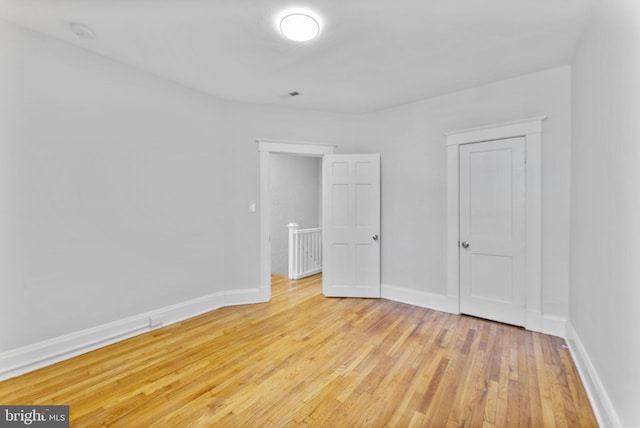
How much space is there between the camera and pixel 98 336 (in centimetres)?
249

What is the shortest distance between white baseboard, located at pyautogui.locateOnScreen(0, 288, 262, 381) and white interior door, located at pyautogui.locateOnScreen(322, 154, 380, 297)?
147 cm

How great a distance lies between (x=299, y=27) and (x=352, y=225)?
8.22ft

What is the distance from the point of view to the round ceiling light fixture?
1990mm

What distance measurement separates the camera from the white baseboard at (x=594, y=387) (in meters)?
1.50

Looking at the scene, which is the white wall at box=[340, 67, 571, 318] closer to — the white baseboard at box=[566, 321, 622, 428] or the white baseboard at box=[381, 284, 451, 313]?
the white baseboard at box=[381, 284, 451, 313]

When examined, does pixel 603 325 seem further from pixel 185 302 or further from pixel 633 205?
pixel 185 302

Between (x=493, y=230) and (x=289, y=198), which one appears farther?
(x=289, y=198)

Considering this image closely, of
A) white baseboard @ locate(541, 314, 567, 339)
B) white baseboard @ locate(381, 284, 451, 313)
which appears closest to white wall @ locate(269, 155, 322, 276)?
white baseboard @ locate(381, 284, 451, 313)

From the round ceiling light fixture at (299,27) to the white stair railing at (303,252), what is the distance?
332cm

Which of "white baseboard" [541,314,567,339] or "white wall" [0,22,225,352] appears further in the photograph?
"white baseboard" [541,314,567,339]

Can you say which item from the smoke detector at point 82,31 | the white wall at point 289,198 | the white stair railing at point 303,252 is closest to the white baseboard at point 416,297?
the white stair railing at point 303,252

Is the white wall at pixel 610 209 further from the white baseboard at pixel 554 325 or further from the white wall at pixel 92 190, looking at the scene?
the white wall at pixel 92 190

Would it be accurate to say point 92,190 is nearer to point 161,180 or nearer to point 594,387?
point 161,180

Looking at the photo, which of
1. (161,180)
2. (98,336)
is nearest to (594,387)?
(98,336)
